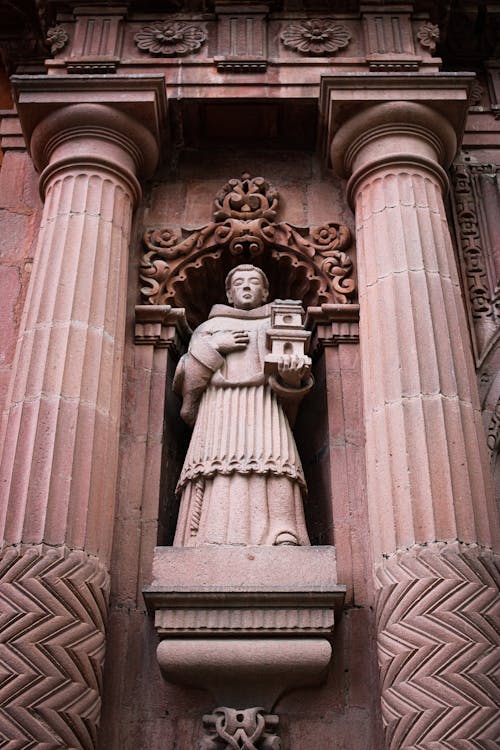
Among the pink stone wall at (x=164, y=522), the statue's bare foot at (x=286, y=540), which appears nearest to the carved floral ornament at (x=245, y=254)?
the pink stone wall at (x=164, y=522)

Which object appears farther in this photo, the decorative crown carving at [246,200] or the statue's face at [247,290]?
the decorative crown carving at [246,200]

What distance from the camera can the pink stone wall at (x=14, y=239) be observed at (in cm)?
805

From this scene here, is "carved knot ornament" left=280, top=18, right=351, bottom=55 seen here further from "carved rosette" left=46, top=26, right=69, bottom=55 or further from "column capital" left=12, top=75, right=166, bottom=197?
"carved rosette" left=46, top=26, right=69, bottom=55

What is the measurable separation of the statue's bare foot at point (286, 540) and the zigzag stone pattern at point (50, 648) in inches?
48.3

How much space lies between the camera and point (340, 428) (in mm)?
7531

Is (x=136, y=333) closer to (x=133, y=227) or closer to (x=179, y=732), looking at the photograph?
(x=133, y=227)

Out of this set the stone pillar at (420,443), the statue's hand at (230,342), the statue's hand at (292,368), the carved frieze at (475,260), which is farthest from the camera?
the carved frieze at (475,260)

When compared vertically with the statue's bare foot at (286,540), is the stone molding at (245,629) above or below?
below

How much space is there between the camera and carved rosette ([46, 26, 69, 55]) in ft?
29.8

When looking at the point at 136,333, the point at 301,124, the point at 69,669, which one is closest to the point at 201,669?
the point at 69,669

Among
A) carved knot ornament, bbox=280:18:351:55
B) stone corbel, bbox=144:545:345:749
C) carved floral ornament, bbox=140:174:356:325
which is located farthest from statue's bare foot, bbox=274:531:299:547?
carved knot ornament, bbox=280:18:351:55

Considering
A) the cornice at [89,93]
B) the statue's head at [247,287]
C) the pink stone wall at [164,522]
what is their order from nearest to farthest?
the pink stone wall at [164,522] → the statue's head at [247,287] → the cornice at [89,93]

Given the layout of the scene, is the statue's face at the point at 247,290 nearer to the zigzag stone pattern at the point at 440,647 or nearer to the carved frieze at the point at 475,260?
the carved frieze at the point at 475,260

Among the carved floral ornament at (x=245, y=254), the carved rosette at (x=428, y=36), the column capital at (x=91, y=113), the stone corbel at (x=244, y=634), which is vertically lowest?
the stone corbel at (x=244, y=634)
